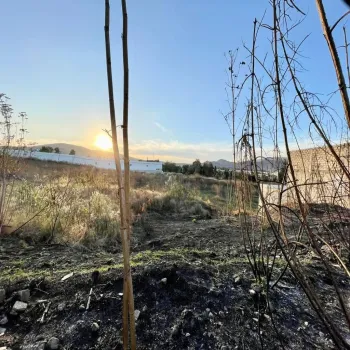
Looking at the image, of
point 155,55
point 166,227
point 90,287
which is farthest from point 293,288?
point 166,227

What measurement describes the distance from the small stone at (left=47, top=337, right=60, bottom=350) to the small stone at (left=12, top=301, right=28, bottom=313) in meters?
0.47

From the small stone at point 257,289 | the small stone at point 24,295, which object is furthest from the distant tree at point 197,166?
the small stone at point 24,295

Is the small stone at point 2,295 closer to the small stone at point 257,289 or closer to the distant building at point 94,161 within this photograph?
the small stone at point 257,289

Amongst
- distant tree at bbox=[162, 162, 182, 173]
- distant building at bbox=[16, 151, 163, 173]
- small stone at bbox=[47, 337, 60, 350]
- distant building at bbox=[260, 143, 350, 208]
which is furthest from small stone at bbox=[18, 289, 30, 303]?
distant tree at bbox=[162, 162, 182, 173]

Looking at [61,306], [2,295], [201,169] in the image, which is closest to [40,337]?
[61,306]

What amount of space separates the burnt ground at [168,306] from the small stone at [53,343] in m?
0.03

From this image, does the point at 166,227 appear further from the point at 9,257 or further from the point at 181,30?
the point at 181,30

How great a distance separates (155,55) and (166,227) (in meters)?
4.38

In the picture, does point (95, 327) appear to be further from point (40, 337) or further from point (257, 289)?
point (257, 289)

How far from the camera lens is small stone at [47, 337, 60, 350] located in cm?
155

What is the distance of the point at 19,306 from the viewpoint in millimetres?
1919

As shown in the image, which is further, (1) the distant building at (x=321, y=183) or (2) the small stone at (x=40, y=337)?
(2) the small stone at (x=40, y=337)

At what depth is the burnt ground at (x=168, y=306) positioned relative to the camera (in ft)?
5.42

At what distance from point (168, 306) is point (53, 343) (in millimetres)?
728
